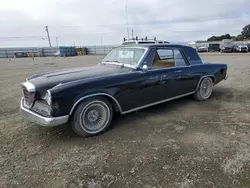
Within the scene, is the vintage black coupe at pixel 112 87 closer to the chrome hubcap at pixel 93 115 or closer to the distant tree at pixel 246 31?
the chrome hubcap at pixel 93 115

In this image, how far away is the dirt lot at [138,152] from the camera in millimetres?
2246

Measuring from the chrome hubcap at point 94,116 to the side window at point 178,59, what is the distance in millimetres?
2093

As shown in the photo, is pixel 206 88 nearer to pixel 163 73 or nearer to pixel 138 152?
pixel 163 73

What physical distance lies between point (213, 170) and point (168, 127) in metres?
1.27

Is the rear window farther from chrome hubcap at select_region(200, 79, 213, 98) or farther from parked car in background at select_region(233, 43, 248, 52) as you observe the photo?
parked car in background at select_region(233, 43, 248, 52)

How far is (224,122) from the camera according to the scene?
3709 mm

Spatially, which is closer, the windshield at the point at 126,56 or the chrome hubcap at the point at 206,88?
the windshield at the point at 126,56

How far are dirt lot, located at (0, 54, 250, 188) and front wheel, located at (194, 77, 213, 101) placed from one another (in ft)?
2.70

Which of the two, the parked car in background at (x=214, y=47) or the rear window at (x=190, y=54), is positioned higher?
the parked car in background at (x=214, y=47)

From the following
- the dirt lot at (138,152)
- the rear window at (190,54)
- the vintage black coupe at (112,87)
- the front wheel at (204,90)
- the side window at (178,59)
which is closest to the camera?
the dirt lot at (138,152)

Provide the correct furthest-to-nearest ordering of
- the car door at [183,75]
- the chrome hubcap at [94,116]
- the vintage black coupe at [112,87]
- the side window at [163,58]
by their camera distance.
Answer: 1. the car door at [183,75]
2. the side window at [163,58]
3. the chrome hubcap at [94,116]
4. the vintage black coupe at [112,87]

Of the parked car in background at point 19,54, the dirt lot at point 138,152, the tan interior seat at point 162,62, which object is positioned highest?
the parked car in background at point 19,54

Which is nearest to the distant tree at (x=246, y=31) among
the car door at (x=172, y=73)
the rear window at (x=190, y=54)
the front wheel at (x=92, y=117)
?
the rear window at (x=190, y=54)

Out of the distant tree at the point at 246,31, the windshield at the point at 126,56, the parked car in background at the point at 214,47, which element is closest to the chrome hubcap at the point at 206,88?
the windshield at the point at 126,56
